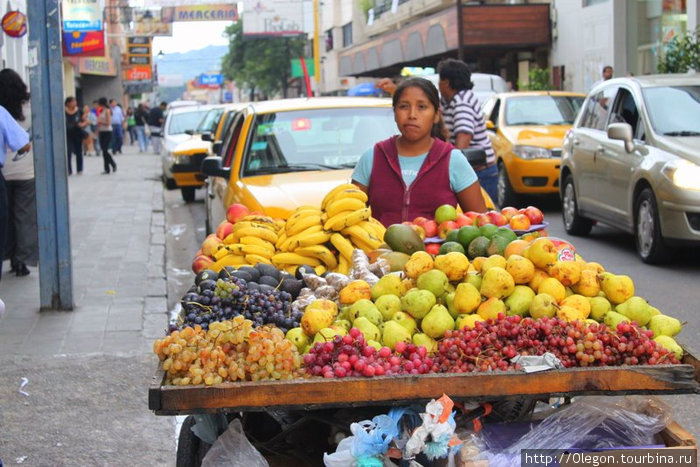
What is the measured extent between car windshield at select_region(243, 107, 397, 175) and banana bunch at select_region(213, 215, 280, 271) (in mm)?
3112

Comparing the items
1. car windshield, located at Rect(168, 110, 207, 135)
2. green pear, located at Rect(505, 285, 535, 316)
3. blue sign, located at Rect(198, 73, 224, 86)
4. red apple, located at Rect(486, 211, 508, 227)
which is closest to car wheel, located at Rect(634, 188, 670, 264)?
Answer: red apple, located at Rect(486, 211, 508, 227)

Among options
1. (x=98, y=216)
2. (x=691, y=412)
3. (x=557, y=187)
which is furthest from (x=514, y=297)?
(x=98, y=216)

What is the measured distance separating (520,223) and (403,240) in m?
0.61

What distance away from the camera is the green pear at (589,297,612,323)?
3830 mm

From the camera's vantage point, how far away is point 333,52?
65.5 metres

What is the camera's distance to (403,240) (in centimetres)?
453

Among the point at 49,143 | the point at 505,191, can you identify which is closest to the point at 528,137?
the point at 505,191

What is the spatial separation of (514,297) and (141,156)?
33185mm

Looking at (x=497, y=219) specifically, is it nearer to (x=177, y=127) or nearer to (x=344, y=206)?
(x=344, y=206)

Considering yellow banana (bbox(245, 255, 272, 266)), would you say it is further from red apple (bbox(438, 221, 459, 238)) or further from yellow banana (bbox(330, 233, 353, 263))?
red apple (bbox(438, 221, 459, 238))

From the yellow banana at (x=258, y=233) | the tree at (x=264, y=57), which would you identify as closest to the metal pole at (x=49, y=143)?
the yellow banana at (x=258, y=233)

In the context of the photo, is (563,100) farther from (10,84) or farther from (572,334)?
(572,334)

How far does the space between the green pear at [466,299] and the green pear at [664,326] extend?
65 centimetres

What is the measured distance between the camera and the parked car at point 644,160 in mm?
9398
